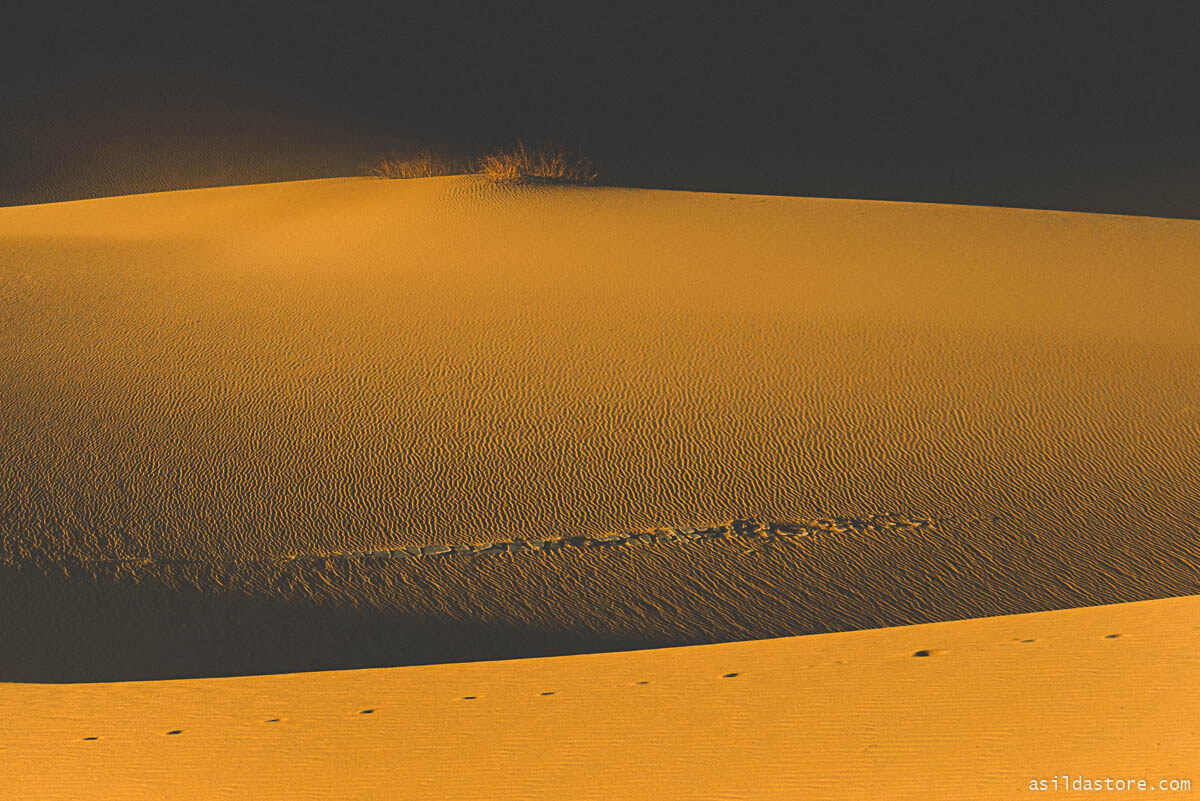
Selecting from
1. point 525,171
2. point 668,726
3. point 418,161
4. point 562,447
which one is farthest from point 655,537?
point 418,161

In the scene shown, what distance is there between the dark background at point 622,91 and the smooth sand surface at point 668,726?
17.7 metres

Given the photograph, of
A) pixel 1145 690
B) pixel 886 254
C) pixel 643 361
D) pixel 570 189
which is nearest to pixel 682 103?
pixel 570 189

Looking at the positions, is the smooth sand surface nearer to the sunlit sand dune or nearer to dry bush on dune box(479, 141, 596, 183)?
the sunlit sand dune

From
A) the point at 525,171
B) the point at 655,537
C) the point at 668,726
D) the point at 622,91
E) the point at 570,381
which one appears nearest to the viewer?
the point at 668,726

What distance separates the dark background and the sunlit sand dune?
1294 centimetres

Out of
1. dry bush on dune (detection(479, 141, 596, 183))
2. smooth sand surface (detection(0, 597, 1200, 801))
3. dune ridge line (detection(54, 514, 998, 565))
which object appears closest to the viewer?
smooth sand surface (detection(0, 597, 1200, 801))

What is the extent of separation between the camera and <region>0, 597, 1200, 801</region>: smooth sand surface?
238cm

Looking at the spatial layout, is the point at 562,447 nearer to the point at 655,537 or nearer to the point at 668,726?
the point at 655,537

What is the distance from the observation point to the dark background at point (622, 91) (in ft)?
70.6

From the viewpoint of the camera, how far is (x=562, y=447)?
5.37 metres

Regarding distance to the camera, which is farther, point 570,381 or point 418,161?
point 418,161

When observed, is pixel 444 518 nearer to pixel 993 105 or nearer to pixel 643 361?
pixel 643 361

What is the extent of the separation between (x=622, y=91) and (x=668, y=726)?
22.2 m

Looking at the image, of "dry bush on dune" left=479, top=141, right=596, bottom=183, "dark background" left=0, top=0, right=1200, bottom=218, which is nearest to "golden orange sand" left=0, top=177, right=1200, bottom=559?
"dry bush on dune" left=479, top=141, right=596, bottom=183
